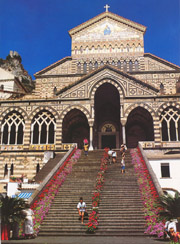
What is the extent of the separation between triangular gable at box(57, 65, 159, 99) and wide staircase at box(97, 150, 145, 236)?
43.6 feet

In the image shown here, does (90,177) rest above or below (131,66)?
below

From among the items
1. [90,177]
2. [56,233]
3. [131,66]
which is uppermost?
[131,66]

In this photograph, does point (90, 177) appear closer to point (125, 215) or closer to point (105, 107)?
point (125, 215)

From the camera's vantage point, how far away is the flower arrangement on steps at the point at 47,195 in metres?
13.7

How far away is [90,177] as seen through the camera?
62.6ft

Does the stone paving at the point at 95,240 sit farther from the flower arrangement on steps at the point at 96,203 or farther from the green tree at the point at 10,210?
the green tree at the point at 10,210

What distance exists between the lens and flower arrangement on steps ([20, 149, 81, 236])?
13677 millimetres

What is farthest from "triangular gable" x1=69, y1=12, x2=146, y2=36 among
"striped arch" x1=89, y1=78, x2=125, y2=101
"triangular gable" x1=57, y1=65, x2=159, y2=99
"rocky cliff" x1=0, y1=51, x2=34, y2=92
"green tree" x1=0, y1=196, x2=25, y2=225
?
"green tree" x1=0, y1=196, x2=25, y2=225

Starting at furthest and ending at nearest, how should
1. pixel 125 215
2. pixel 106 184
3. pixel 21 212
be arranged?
pixel 106 184 → pixel 125 215 → pixel 21 212

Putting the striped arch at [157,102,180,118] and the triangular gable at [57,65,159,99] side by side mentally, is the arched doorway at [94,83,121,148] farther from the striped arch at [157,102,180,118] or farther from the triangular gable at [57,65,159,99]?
the striped arch at [157,102,180,118]

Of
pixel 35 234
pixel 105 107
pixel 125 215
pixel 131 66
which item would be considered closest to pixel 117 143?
pixel 105 107

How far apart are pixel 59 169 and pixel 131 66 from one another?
2586cm

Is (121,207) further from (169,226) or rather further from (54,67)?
(54,67)

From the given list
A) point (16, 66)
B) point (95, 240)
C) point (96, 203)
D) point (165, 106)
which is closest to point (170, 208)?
point (95, 240)
